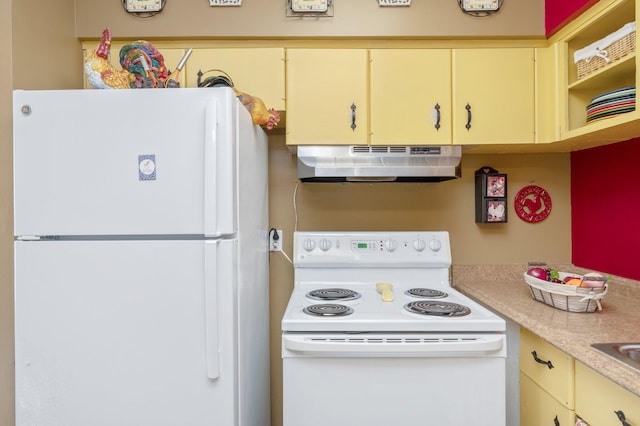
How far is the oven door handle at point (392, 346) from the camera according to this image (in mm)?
1314

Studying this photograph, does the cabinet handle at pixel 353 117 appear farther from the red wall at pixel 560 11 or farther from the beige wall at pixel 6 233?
the beige wall at pixel 6 233

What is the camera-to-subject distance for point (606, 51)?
1.51 m

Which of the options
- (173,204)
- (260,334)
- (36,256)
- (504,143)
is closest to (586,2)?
(504,143)

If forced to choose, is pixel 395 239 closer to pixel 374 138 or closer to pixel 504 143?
pixel 374 138

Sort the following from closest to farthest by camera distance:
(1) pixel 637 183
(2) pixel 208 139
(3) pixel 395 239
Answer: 1. (2) pixel 208 139
2. (1) pixel 637 183
3. (3) pixel 395 239

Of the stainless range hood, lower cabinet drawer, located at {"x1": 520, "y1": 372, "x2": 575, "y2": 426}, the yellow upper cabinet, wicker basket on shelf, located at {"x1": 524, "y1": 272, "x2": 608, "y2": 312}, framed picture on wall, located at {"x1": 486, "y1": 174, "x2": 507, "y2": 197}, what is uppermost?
the yellow upper cabinet

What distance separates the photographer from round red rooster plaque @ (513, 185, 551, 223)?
216cm

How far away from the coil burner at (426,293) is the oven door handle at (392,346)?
1.41ft

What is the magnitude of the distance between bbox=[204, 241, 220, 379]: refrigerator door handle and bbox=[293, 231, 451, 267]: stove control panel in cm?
83

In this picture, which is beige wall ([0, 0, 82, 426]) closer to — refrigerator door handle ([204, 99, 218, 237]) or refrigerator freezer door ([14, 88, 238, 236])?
refrigerator freezer door ([14, 88, 238, 236])

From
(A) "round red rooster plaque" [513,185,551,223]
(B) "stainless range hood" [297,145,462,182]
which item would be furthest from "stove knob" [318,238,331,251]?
(A) "round red rooster plaque" [513,185,551,223]

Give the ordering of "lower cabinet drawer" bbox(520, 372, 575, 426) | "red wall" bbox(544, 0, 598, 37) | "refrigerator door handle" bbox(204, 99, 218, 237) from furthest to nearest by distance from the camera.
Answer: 1. "red wall" bbox(544, 0, 598, 37)
2. "lower cabinet drawer" bbox(520, 372, 575, 426)
3. "refrigerator door handle" bbox(204, 99, 218, 237)

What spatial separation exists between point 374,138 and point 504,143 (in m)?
0.64

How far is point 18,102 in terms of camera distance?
3.91ft
